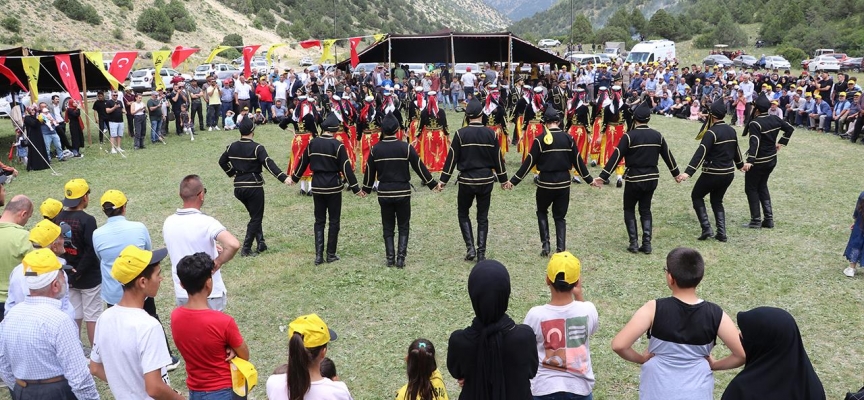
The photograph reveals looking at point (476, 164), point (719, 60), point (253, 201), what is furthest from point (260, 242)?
point (719, 60)

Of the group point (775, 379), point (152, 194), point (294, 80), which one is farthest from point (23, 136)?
point (775, 379)

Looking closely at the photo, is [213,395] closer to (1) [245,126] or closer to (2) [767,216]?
(1) [245,126]

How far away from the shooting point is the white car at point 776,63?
41594 mm

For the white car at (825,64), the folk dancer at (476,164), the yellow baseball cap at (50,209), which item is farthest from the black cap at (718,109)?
the white car at (825,64)

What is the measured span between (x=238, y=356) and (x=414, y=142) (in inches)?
382

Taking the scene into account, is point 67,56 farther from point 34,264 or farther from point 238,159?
point 34,264

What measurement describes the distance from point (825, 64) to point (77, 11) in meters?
51.3

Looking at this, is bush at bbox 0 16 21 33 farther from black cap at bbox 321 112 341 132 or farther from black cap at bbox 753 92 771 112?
black cap at bbox 753 92 771 112

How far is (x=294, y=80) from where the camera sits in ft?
73.2

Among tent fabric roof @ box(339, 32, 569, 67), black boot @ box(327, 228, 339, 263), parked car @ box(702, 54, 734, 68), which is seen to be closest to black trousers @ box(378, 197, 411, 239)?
black boot @ box(327, 228, 339, 263)

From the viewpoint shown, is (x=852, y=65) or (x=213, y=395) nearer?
(x=213, y=395)

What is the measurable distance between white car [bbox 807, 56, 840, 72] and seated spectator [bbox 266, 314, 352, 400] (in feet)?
141

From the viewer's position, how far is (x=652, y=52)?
4422 centimetres

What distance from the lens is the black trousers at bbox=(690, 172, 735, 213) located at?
343 inches
